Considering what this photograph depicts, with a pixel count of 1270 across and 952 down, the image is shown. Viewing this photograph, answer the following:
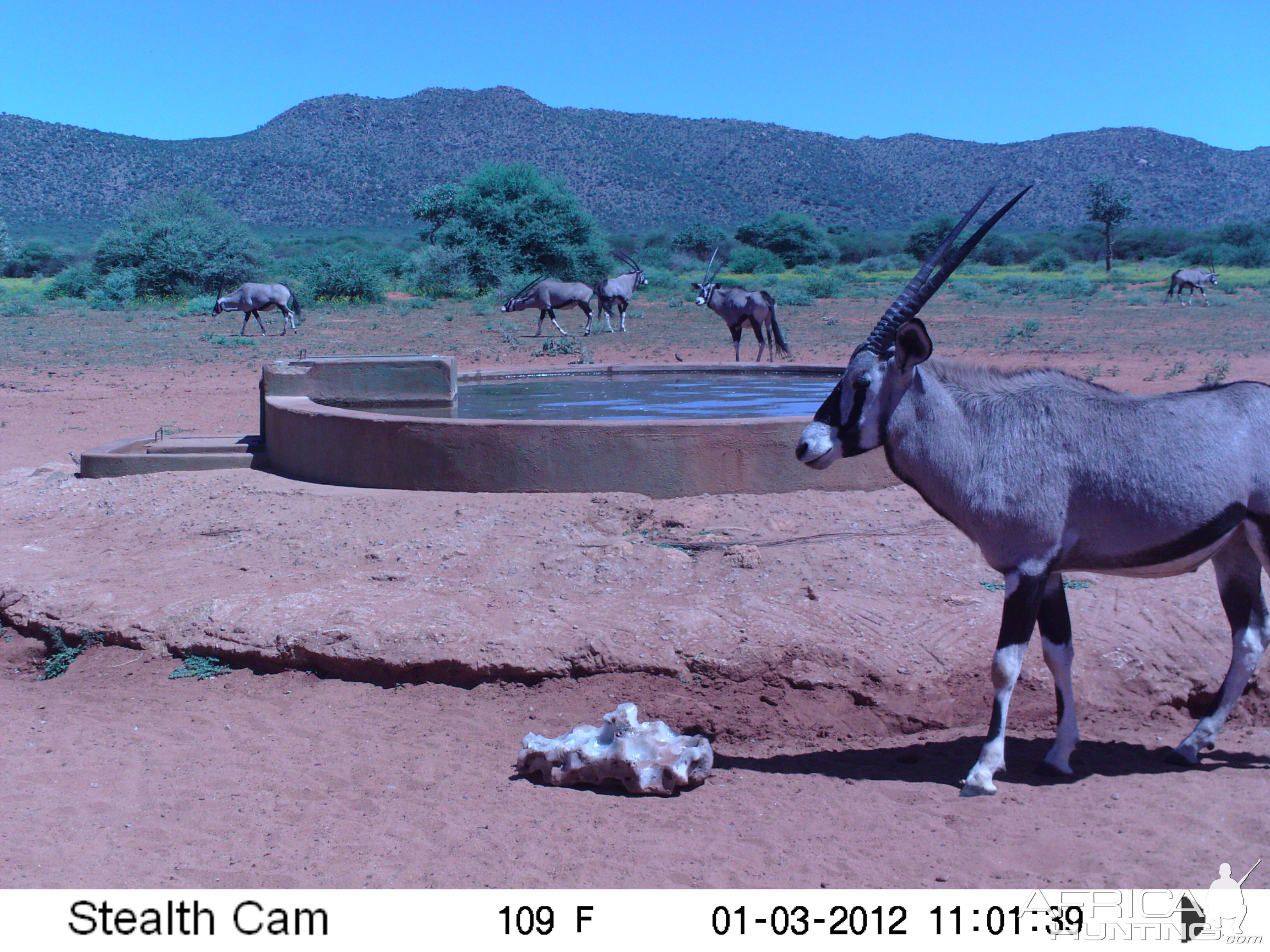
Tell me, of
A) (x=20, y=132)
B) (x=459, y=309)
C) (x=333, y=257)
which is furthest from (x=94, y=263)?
(x=20, y=132)

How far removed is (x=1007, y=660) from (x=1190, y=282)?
28.4 m

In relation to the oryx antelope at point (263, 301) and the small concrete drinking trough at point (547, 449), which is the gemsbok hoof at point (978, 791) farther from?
the oryx antelope at point (263, 301)

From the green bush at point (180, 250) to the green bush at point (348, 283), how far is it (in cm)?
458

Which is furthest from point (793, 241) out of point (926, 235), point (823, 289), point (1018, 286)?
point (823, 289)

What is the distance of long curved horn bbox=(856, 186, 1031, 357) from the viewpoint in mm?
3668

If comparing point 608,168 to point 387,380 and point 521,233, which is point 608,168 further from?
point 387,380

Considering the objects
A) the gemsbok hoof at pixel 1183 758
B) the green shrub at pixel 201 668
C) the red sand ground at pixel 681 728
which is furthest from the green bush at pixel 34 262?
the gemsbok hoof at pixel 1183 758

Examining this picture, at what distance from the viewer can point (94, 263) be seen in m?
37.9

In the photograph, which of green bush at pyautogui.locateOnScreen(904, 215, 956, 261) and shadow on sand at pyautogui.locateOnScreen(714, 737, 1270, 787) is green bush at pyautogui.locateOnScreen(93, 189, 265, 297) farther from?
shadow on sand at pyautogui.locateOnScreen(714, 737, 1270, 787)

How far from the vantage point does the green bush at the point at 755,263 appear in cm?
4812

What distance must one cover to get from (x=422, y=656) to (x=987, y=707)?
246 centimetres

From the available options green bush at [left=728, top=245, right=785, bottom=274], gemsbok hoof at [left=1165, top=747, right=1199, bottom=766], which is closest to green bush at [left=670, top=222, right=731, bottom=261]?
green bush at [left=728, top=245, right=785, bottom=274]

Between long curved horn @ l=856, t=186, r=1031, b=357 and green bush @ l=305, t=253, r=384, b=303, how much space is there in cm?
2843

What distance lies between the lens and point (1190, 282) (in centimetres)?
2827
